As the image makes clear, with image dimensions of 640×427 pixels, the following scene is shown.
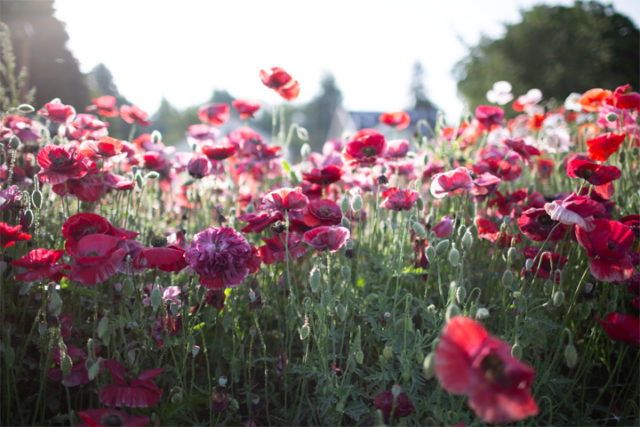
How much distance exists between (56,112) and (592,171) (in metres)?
2.66

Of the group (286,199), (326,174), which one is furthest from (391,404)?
(326,174)

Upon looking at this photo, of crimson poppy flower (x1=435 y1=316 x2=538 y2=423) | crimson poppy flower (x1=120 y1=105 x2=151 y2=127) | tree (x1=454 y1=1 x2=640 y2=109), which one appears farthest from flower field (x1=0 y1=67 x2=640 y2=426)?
tree (x1=454 y1=1 x2=640 y2=109)

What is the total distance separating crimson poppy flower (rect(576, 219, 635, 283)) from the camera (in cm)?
155

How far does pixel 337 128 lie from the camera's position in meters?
37.1

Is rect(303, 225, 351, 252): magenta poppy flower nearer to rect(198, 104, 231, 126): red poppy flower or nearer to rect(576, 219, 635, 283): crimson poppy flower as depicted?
rect(576, 219, 635, 283): crimson poppy flower

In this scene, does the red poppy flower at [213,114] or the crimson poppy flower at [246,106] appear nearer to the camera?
the crimson poppy flower at [246,106]

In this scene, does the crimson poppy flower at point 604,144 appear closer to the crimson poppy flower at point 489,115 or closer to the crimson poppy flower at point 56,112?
the crimson poppy flower at point 489,115

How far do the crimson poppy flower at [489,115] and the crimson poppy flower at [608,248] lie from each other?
156 cm

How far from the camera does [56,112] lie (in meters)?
2.43

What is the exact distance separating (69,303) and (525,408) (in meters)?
1.86

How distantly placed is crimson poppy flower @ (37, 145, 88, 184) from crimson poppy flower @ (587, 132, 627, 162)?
85.2 inches

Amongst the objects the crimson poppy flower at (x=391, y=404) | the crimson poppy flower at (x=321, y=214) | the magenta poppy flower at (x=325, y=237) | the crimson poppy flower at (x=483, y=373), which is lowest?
the crimson poppy flower at (x=391, y=404)

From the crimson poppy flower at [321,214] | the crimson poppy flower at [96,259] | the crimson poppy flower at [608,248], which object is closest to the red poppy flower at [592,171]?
the crimson poppy flower at [608,248]

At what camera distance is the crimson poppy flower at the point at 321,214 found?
5.77 ft
